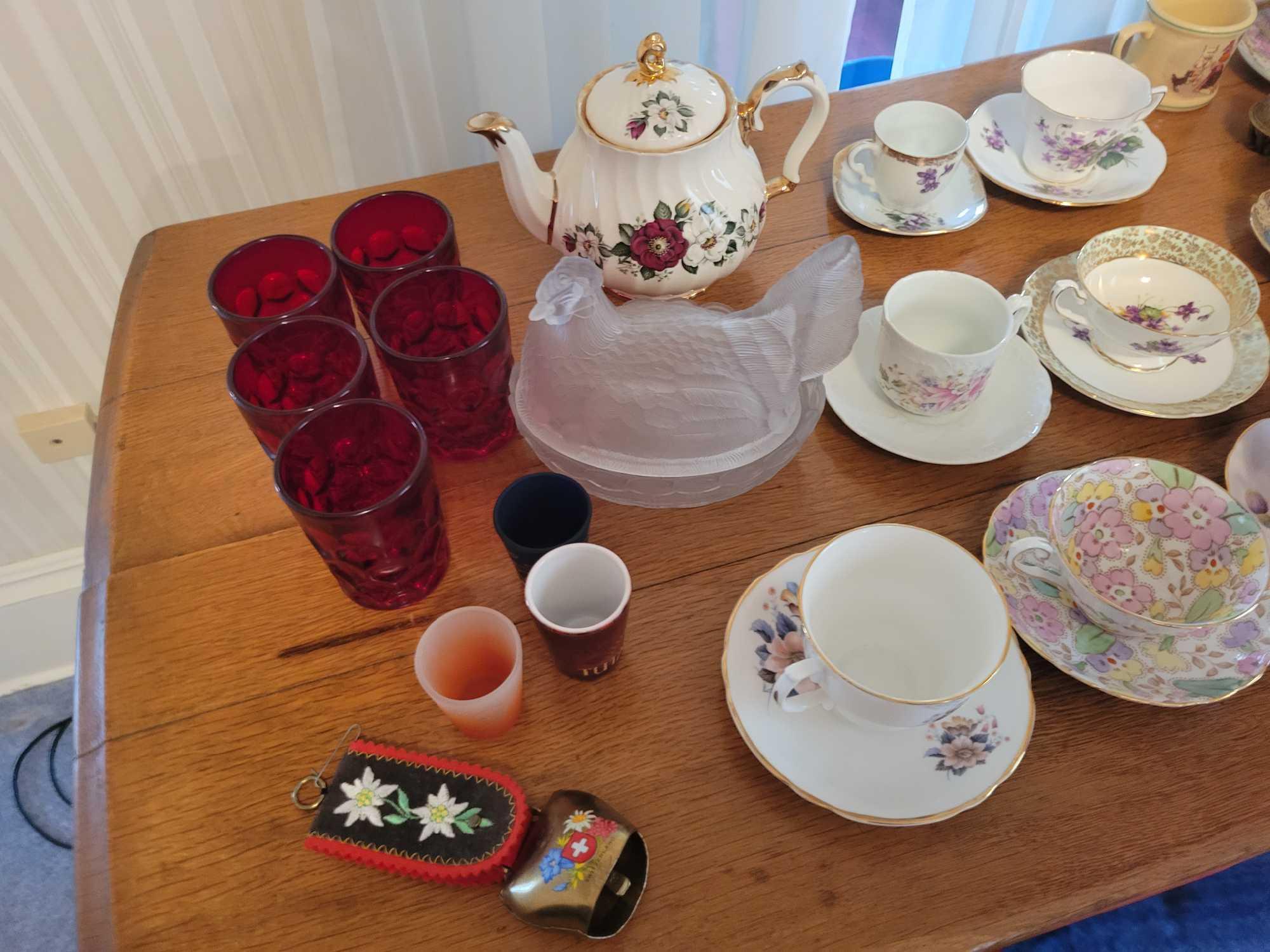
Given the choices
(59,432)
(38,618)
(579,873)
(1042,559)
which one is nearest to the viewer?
(579,873)

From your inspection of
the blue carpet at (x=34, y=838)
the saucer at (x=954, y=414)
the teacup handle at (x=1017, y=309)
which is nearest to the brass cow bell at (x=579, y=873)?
the saucer at (x=954, y=414)

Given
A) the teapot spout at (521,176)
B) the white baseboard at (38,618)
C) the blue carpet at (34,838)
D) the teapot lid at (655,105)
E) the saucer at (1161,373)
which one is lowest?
the blue carpet at (34,838)

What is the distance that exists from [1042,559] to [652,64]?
42 cm

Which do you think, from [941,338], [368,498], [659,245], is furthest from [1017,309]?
[368,498]

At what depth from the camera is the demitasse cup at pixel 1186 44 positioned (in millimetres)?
854

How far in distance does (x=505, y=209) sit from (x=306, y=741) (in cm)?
51

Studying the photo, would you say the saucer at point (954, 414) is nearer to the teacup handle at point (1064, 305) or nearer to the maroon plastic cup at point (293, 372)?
the teacup handle at point (1064, 305)

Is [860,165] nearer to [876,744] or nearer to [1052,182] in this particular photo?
[1052,182]

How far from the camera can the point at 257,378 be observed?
604mm

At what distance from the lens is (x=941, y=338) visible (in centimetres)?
70

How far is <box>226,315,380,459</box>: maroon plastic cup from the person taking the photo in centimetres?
57

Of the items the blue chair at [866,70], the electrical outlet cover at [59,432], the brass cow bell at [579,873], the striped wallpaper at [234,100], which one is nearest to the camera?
the brass cow bell at [579,873]

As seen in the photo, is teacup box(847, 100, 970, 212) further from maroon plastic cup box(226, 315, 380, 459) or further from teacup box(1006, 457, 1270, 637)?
maroon plastic cup box(226, 315, 380, 459)

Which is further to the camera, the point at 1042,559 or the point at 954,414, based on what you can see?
the point at 954,414
